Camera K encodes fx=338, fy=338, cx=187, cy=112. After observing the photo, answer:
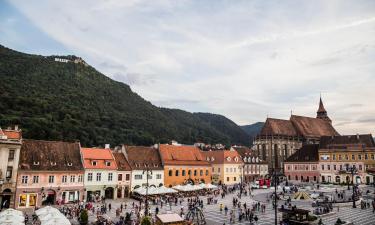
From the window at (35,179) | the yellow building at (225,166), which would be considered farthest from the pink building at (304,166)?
the window at (35,179)

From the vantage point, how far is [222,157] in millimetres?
82500

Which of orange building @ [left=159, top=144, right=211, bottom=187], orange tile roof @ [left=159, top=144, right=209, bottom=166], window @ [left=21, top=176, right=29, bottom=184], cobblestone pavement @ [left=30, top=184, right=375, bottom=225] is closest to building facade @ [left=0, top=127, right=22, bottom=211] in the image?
window @ [left=21, top=176, right=29, bottom=184]

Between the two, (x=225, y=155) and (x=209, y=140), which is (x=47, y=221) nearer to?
(x=225, y=155)

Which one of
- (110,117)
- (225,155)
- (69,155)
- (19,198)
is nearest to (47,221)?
(19,198)

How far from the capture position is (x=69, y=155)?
51844mm

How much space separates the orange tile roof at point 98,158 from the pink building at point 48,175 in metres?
1.09

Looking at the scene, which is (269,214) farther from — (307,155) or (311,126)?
(311,126)

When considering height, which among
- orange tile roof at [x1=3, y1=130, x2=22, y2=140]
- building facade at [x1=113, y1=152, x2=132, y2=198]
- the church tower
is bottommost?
building facade at [x1=113, y1=152, x2=132, y2=198]

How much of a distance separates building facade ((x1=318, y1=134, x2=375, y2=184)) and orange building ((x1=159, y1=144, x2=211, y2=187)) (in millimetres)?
33663

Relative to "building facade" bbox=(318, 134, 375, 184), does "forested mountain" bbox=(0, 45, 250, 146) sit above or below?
above

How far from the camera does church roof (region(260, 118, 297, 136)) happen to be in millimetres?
113125

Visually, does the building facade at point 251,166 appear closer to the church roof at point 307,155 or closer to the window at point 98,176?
the church roof at point 307,155

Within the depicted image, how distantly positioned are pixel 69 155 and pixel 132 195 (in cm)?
1233

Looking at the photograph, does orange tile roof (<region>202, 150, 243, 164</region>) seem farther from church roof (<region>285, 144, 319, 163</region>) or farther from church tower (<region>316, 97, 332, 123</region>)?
church tower (<region>316, 97, 332, 123</region>)
